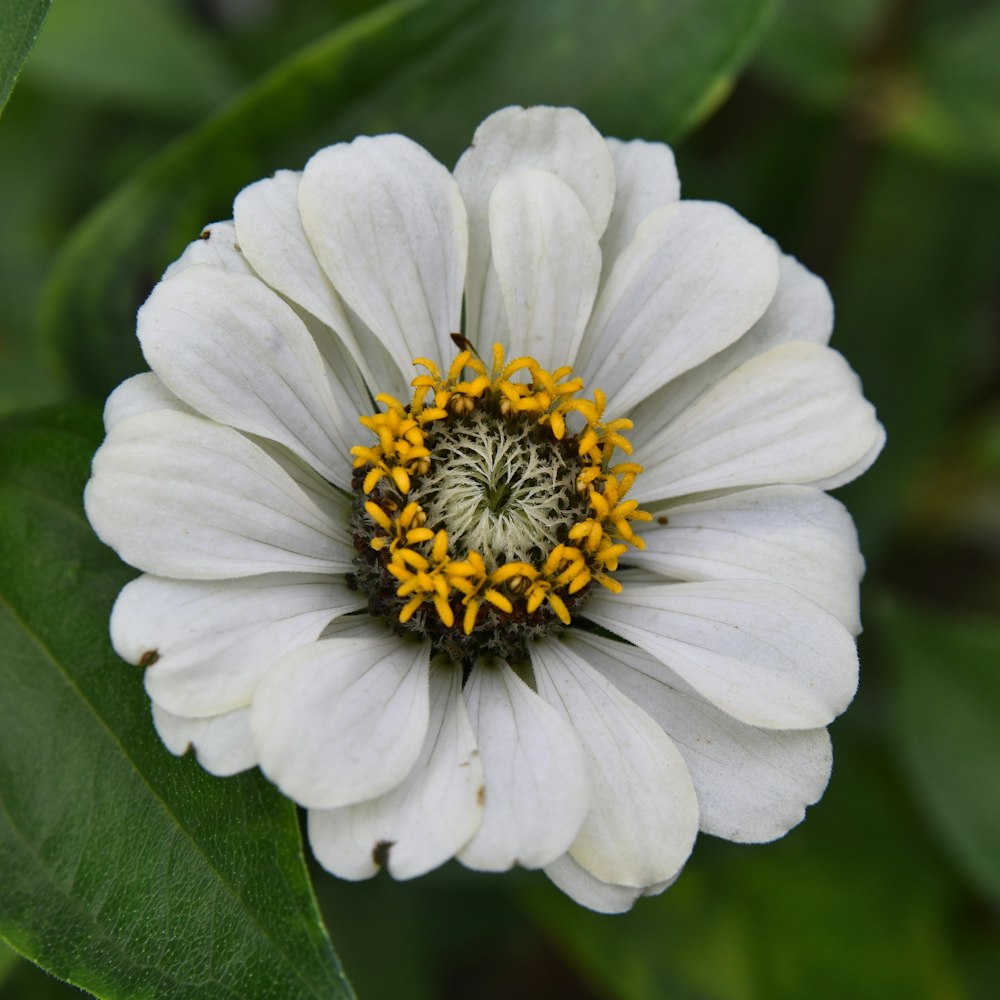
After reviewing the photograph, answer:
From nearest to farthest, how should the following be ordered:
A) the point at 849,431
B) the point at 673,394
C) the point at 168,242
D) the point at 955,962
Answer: the point at 849,431, the point at 673,394, the point at 168,242, the point at 955,962

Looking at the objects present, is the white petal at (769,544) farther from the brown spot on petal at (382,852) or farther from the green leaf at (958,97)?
the green leaf at (958,97)

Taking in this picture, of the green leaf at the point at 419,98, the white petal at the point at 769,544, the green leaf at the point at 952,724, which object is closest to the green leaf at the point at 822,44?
the green leaf at the point at 419,98

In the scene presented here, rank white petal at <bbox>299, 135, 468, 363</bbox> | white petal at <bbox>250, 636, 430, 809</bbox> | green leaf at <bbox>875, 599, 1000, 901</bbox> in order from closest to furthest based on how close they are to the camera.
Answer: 1. white petal at <bbox>250, 636, 430, 809</bbox>
2. white petal at <bbox>299, 135, 468, 363</bbox>
3. green leaf at <bbox>875, 599, 1000, 901</bbox>

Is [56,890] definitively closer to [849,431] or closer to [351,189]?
[351,189]

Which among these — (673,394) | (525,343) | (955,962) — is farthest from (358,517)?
(955,962)

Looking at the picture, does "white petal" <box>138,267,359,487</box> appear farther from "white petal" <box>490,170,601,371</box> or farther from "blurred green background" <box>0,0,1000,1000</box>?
"blurred green background" <box>0,0,1000,1000</box>

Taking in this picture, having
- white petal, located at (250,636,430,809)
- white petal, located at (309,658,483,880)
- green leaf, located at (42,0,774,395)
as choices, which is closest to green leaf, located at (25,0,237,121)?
green leaf, located at (42,0,774,395)
